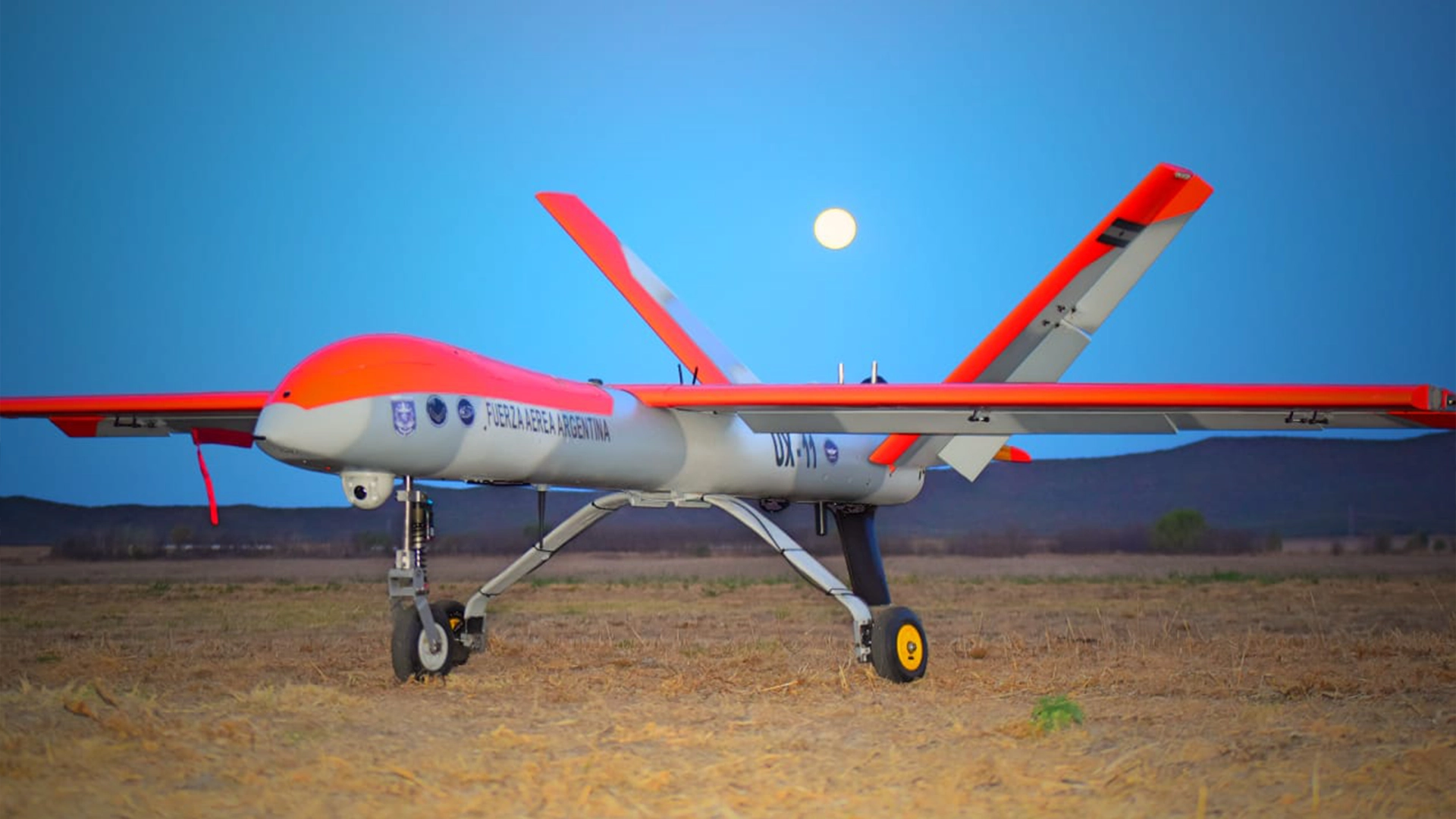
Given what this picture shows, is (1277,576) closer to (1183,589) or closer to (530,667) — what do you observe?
(1183,589)

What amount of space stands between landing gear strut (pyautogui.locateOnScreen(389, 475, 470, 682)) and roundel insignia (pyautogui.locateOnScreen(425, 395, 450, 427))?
0.59 metres

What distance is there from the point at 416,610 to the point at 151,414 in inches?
137

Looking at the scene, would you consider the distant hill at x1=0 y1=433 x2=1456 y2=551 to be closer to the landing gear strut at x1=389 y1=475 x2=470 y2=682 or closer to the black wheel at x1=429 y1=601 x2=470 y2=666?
the black wheel at x1=429 y1=601 x2=470 y2=666

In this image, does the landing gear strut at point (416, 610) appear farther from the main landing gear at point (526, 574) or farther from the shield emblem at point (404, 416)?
the shield emblem at point (404, 416)

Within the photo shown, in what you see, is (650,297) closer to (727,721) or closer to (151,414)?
(151,414)

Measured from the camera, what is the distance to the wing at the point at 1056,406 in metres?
10.6

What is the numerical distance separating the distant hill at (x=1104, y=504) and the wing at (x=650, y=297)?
59.6 metres

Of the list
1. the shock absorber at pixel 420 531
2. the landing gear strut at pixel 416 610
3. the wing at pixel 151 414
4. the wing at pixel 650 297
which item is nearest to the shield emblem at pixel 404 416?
the landing gear strut at pixel 416 610

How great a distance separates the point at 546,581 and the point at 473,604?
78.5 feet

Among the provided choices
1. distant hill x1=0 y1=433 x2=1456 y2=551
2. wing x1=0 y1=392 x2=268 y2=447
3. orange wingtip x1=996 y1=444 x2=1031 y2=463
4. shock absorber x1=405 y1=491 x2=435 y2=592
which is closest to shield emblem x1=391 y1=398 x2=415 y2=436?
shock absorber x1=405 y1=491 x2=435 y2=592

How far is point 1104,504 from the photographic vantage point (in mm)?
97312

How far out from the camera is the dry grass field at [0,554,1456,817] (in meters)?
6.81

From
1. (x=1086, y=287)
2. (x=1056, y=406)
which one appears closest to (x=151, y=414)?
(x=1056, y=406)

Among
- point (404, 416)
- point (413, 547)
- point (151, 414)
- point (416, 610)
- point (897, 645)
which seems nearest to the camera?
point (404, 416)
